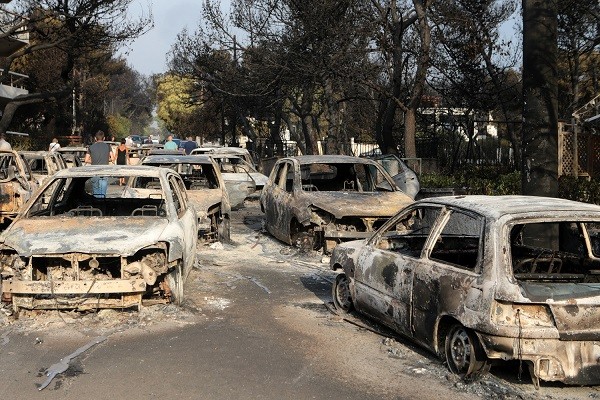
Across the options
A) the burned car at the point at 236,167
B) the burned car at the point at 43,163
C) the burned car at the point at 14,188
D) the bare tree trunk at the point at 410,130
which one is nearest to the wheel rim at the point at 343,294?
the burned car at the point at 14,188

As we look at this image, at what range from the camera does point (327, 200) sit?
11195 mm

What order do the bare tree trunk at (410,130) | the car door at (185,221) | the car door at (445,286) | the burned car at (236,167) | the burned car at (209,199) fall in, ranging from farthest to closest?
the bare tree trunk at (410,130)
the burned car at (236,167)
the burned car at (209,199)
the car door at (185,221)
the car door at (445,286)

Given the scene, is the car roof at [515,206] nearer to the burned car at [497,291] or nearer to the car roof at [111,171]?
the burned car at [497,291]

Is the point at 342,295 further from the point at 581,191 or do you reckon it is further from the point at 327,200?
the point at 581,191

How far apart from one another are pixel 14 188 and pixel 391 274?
8.52 meters

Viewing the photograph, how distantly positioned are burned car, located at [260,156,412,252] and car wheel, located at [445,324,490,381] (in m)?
5.14

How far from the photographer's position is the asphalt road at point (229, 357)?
5.13 meters

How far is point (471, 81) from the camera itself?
28297 millimetres

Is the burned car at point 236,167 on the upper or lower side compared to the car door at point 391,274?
upper

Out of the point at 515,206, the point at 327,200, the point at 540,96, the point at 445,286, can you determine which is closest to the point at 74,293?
the point at 445,286

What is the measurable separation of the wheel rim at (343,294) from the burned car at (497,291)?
1.38 ft

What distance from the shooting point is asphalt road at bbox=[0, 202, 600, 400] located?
5.13 m

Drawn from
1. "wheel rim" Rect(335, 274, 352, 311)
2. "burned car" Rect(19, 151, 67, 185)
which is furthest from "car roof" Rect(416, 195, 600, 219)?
"burned car" Rect(19, 151, 67, 185)

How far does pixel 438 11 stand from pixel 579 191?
12.1 meters
